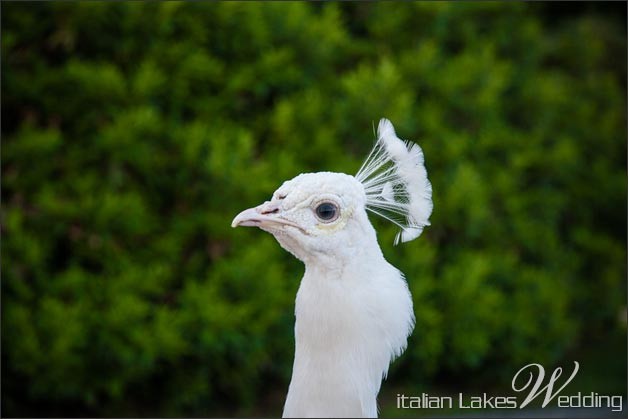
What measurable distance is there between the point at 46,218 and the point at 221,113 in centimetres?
96

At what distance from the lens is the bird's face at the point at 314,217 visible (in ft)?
5.86

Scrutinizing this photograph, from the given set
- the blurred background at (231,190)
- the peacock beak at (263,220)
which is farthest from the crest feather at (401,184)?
the blurred background at (231,190)

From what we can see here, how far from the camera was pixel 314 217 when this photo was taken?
179 centimetres

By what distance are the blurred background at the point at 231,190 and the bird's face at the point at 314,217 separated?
6.84 feet

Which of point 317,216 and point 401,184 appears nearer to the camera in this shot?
point 317,216

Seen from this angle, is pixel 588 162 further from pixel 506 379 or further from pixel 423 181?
pixel 423 181

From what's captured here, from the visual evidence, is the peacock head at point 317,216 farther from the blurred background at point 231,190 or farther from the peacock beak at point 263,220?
the blurred background at point 231,190

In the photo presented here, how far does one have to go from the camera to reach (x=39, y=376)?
3.77 metres

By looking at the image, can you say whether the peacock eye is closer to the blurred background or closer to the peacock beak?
the peacock beak

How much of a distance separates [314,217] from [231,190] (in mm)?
2154

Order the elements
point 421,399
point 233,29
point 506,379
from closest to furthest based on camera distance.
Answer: point 233,29 → point 421,399 → point 506,379

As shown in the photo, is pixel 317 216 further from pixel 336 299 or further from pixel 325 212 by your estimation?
pixel 336 299

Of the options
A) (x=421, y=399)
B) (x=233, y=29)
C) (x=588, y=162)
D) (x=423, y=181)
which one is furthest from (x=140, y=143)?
(x=588, y=162)

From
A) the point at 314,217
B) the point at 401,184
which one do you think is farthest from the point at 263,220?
the point at 401,184
